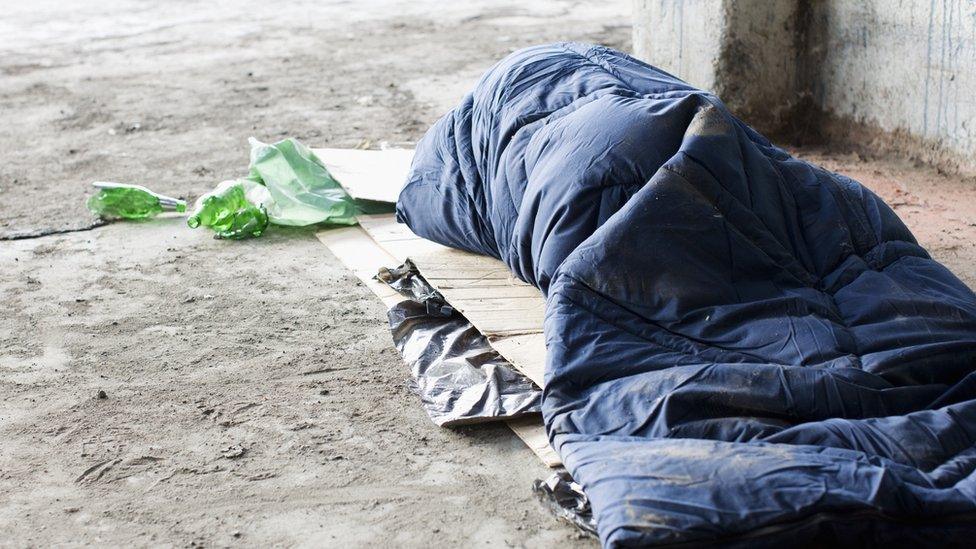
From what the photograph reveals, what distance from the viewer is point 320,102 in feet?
22.0

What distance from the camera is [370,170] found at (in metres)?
4.82

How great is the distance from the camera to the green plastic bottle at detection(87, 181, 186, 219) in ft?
15.5

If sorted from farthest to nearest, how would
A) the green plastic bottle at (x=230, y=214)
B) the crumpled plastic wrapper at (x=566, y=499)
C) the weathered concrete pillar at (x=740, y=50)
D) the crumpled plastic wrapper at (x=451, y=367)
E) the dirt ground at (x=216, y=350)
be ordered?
the weathered concrete pillar at (x=740, y=50)
the green plastic bottle at (x=230, y=214)
the crumpled plastic wrapper at (x=451, y=367)
the dirt ground at (x=216, y=350)
the crumpled plastic wrapper at (x=566, y=499)

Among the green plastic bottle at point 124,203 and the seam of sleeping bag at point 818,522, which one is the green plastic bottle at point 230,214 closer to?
the green plastic bottle at point 124,203

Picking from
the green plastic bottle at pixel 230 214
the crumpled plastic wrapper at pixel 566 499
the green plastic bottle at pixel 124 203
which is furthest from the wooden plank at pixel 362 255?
the green plastic bottle at pixel 124 203

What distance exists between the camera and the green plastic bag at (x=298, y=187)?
4.50 m

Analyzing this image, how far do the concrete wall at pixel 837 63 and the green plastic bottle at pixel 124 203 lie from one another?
107 inches

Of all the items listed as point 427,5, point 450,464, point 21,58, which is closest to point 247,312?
point 450,464

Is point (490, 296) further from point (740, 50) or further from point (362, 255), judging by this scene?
point (740, 50)

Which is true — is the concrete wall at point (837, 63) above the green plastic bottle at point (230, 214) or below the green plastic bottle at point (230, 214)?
above

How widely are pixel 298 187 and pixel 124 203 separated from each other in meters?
0.78

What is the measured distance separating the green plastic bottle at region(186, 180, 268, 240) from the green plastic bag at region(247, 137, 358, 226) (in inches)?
3.0

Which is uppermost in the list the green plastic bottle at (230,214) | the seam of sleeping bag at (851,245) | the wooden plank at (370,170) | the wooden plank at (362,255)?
the seam of sleeping bag at (851,245)

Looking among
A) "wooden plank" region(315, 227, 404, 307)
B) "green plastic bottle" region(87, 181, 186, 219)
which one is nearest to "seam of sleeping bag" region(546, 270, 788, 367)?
"wooden plank" region(315, 227, 404, 307)
